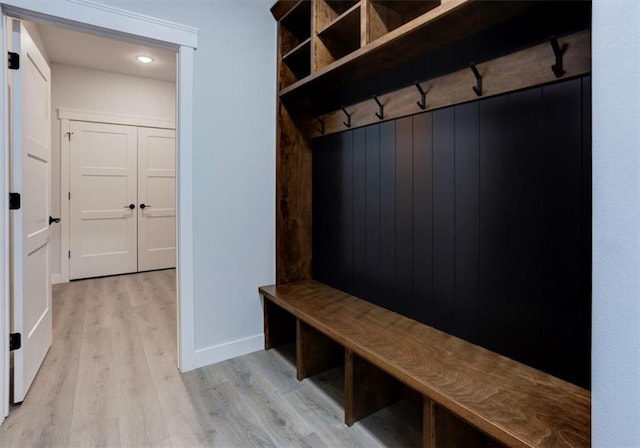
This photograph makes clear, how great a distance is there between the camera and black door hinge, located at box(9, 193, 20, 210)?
171cm

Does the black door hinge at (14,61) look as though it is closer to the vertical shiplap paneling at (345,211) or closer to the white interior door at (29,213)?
the white interior door at (29,213)

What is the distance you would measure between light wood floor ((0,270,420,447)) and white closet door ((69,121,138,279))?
210 centimetres

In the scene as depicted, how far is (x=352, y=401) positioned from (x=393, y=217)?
948mm

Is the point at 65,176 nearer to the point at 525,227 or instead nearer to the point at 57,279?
the point at 57,279

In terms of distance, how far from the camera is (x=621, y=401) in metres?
0.73

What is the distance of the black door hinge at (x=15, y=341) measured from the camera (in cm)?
176

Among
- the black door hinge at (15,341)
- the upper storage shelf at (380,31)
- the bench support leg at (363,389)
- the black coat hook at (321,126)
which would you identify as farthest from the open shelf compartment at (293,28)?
the black door hinge at (15,341)

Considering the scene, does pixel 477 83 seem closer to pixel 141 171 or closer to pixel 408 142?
pixel 408 142

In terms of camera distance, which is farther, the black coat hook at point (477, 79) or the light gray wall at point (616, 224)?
the black coat hook at point (477, 79)

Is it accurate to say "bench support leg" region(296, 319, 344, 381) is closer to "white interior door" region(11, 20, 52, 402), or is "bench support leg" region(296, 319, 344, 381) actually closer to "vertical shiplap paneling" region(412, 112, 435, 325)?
"vertical shiplap paneling" region(412, 112, 435, 325)

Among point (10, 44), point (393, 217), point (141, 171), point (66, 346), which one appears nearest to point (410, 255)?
point (393, 217)

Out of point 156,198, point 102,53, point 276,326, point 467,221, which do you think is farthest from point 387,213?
point 156,198

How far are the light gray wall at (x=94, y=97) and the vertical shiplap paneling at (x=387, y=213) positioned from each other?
4052 mm

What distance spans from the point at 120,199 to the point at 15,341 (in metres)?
3.21
